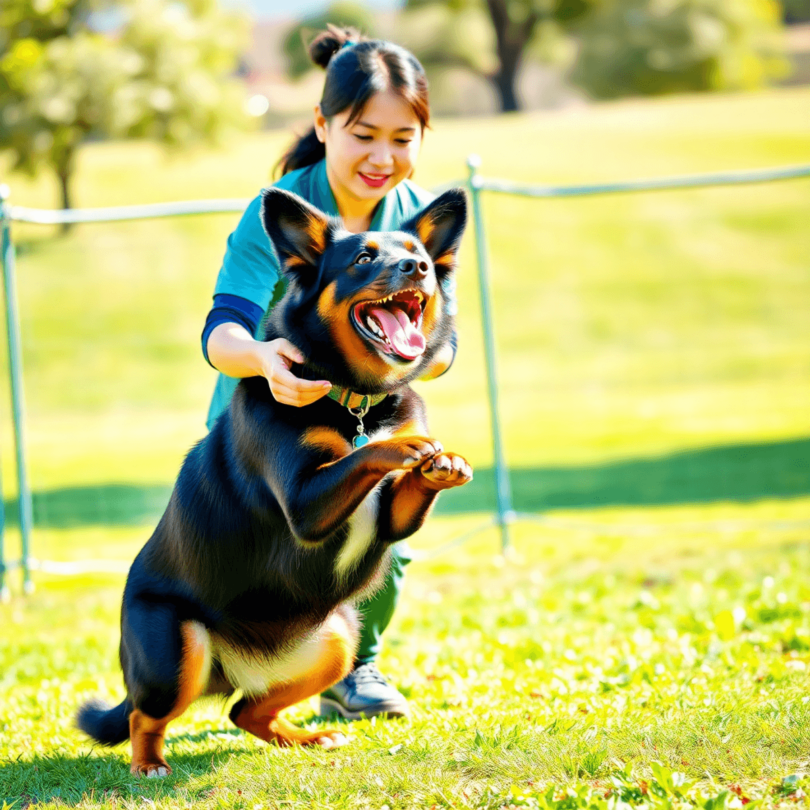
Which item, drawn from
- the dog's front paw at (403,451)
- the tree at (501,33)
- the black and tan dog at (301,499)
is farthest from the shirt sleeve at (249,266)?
the tree at (501,33)

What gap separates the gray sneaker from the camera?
3723 mm

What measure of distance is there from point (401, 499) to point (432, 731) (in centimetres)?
86

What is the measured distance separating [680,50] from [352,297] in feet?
158

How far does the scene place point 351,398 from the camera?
2975 mm

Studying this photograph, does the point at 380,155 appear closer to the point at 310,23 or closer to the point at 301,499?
the point at 301,499

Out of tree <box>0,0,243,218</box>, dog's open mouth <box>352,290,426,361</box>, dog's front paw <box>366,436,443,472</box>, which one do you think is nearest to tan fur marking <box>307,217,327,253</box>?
dog's open mouth <box>352,290,426,361</box>

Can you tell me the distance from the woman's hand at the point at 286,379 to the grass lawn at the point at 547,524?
1.11 meters

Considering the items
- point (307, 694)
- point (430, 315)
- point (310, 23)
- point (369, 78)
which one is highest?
point (310, 23)

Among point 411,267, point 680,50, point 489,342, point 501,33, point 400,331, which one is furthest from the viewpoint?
point 501,33

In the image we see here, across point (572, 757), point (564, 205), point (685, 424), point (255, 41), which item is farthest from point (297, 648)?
point (255, 41)

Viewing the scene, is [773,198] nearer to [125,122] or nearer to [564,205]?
[564,205]

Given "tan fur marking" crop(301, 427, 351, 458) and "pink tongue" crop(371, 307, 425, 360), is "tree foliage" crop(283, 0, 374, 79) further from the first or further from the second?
"tan fur marking" crop(301, 427, 351, 458)

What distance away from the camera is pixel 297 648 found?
327 cm

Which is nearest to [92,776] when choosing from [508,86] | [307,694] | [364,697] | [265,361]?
[307,694]
